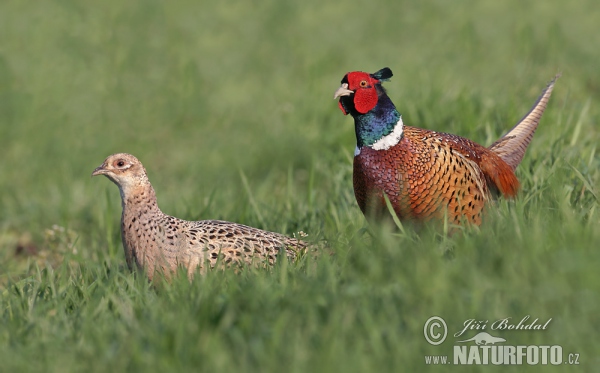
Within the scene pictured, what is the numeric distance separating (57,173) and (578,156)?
17.9ft

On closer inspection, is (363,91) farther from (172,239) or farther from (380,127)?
(172,239)

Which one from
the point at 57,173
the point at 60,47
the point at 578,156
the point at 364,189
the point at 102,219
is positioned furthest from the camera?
the point at 60,47

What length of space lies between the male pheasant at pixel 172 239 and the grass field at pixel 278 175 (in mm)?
208

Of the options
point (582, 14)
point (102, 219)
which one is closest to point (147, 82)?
point (102, 219)

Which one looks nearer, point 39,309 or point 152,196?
point 39,309

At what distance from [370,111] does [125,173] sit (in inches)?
63.0

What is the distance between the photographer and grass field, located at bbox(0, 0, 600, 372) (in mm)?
3627

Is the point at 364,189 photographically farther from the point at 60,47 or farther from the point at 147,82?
the point at 60,47

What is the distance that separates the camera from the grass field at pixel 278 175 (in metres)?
3.63

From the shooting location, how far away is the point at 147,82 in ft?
36.6

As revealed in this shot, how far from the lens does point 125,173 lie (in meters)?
5.55

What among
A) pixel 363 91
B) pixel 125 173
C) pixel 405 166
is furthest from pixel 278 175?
pixel 405 166

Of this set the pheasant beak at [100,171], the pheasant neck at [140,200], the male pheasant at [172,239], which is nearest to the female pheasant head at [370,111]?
the male pheasant at [172,239]

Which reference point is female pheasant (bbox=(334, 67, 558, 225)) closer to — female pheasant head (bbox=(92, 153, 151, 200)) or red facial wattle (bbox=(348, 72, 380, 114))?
red facial wattle (bbox=(348, 72, 380, 114))
